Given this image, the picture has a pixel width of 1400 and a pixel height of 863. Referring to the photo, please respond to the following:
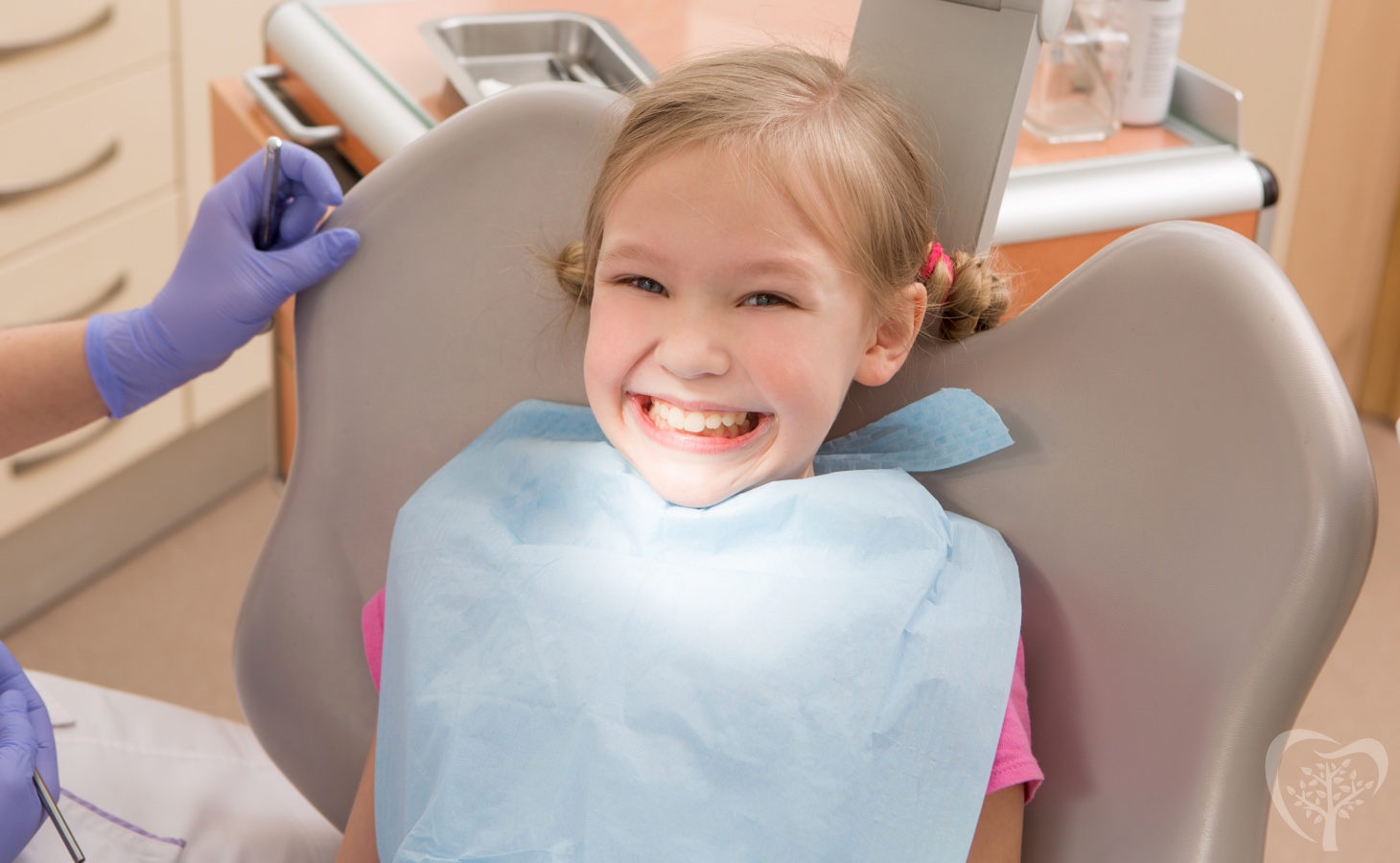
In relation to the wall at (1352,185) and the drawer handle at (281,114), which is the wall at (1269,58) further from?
the drawer handle at (281,114)

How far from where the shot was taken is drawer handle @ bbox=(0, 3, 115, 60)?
1.81 metres

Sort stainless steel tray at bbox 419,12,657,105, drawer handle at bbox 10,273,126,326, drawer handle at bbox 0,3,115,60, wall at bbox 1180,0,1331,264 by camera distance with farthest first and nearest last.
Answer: drawer handle at bbox 10,273,126,326 → wall at bbox 1180,0,1331,264 → drawer handle at bbox 0,3,115,60 → stainless steel tray at bbox 419,12,657,105

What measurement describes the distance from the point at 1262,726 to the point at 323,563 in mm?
692

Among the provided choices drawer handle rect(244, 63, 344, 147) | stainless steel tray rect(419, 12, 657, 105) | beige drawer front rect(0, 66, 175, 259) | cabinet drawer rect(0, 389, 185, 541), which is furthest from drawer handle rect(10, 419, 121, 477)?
stainless steel tray rect(419, 12, 657, 105)

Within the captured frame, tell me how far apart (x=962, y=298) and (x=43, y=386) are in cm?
77

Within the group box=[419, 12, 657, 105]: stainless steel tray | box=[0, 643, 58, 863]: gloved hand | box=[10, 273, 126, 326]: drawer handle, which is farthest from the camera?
box=[10, 273, 126, 326]: drawer handle

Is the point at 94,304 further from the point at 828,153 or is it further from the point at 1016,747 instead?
the point at 1016,747

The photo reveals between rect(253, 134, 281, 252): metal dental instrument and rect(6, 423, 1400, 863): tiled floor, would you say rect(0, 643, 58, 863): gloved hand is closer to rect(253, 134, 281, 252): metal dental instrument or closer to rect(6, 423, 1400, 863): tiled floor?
rect(253, 134, 281, 252): metal dental instrument

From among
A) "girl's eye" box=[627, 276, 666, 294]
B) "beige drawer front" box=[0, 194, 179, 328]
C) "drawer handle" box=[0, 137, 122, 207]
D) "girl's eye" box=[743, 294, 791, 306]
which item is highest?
"girl's eye" box=[743, 294, 791, 306]

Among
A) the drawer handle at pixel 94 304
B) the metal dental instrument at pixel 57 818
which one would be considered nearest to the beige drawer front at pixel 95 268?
the drawer handle at pixel 94 304

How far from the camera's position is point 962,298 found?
91 cm

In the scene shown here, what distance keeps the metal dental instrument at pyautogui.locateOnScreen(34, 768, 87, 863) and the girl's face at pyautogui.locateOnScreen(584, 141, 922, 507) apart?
450mm

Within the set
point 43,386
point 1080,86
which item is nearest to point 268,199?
point 43,386

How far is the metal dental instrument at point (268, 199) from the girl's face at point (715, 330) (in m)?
0.30
